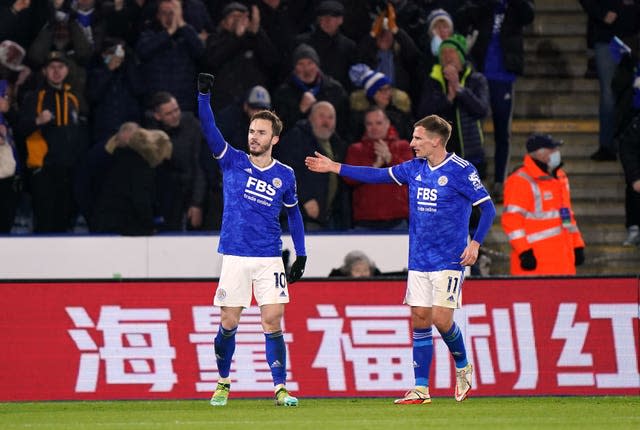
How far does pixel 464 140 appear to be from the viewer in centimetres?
1756

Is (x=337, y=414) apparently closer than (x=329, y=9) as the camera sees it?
Yes

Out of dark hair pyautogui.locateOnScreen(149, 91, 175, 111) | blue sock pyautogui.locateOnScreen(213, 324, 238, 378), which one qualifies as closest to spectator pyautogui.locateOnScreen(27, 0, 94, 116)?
dark hair pyautogui.locateOnScreen(149, 91, 175, 111)

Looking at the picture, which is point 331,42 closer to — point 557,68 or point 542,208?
point 542,208

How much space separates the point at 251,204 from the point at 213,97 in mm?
5827

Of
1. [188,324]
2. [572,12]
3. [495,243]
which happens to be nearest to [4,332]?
[188,324]

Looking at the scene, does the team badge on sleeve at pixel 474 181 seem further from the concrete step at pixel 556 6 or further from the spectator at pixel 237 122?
the concrete step at pixel 556 6

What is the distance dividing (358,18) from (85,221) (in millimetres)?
4288

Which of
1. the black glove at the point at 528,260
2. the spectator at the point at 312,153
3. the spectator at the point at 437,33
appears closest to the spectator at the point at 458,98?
the spectator at the point at 437,33

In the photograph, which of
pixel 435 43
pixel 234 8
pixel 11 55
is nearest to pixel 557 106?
pixel 435 43

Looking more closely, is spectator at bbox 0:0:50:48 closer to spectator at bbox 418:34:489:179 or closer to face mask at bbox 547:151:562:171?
spectator at bbox 418:34:489:179

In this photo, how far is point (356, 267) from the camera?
15.1 m

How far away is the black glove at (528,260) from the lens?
15.2 metres

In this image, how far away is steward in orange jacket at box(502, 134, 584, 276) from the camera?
15.4m

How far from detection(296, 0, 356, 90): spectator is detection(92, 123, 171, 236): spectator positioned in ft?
8.12
